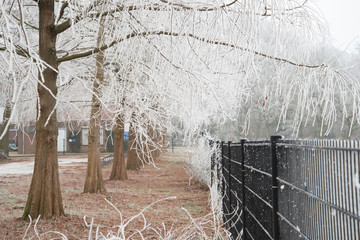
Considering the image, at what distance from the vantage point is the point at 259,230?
4141 millimetres

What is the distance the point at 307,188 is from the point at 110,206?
7881 millimetres

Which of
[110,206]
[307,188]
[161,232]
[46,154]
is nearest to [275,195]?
[307,188]

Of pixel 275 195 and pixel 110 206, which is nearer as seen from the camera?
pixel 275 195

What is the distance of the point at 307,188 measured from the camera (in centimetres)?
243

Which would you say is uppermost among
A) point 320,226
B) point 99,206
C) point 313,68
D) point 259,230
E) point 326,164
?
point 313,68

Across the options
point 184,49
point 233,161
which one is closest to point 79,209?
point 233,161

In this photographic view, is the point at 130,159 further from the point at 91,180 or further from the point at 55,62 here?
the point at 55,62

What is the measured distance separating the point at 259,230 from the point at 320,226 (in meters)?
2.01

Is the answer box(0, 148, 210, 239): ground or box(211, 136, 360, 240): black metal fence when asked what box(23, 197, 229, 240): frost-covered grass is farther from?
box(211, 136, 360, 240): black metal fence

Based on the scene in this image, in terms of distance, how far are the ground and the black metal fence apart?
102 centimetres

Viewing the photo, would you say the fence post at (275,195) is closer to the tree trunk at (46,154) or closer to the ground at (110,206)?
the ground at (110,206)

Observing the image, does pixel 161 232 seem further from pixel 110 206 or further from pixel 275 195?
pixel 110 206

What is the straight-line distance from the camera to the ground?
6859mm

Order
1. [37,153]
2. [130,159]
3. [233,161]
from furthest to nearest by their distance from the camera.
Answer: [130,159] → [37,153] → [233,161]
